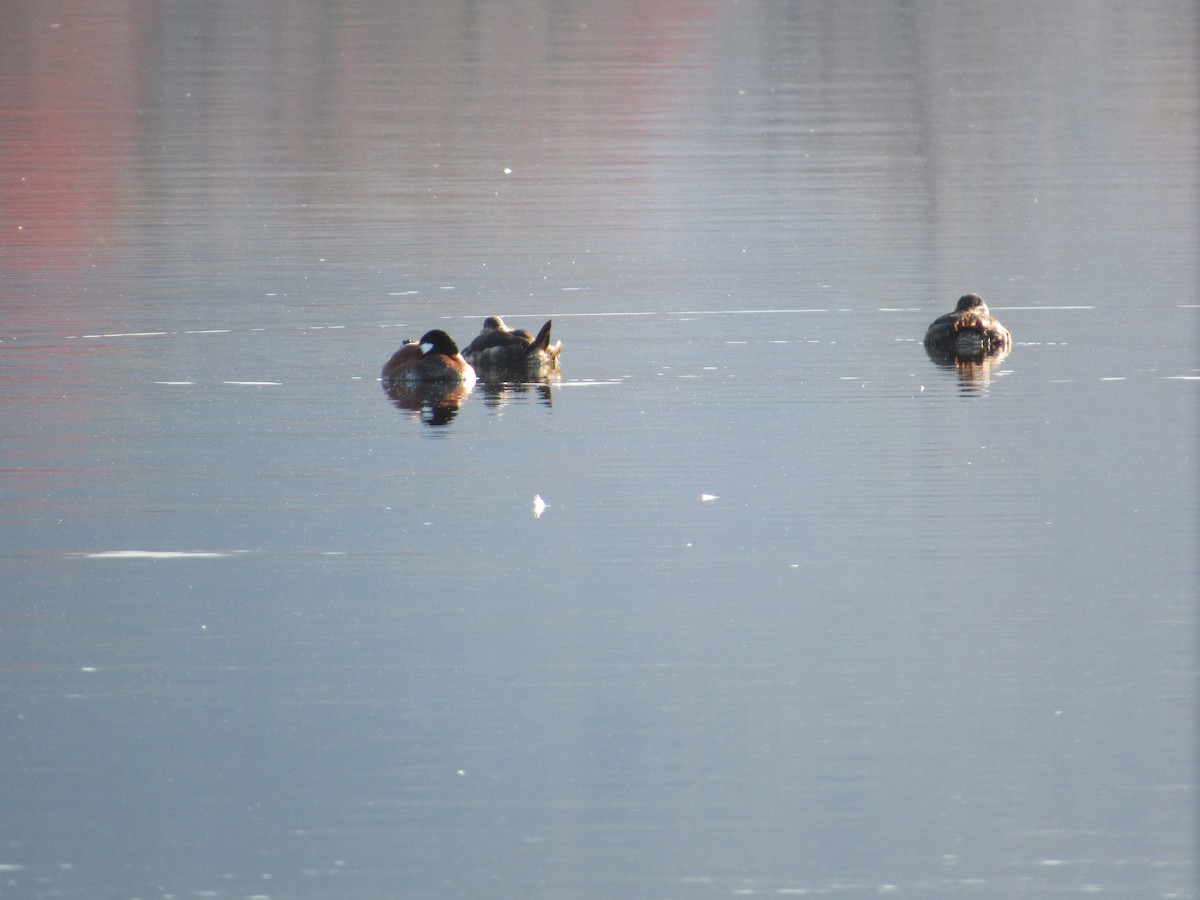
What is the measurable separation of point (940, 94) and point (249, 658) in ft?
105

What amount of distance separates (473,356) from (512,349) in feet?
1.18

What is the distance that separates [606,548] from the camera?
10.6 meters

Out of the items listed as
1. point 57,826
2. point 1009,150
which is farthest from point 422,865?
point 1009,150

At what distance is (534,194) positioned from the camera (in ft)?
87.7

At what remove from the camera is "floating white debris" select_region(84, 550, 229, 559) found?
1048cm

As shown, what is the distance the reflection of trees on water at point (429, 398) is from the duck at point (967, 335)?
308cm

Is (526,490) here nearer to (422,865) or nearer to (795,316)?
(422,865)

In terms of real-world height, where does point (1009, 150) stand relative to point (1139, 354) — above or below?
above

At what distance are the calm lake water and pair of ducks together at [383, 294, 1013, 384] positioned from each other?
222 millimetres

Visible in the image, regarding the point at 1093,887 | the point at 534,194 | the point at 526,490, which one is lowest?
the point at 1093,887

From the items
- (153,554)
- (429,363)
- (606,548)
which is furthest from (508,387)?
(153,554)

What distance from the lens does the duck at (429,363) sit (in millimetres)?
14914

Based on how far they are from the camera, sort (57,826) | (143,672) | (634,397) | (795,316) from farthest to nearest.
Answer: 1. (795,316)
2. (634,397)
3. (143,672)
4. (57,826)

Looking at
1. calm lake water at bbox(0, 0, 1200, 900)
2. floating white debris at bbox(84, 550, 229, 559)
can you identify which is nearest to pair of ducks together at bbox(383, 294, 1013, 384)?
calm lake water at bbox(0, 0, 1200, 900)
